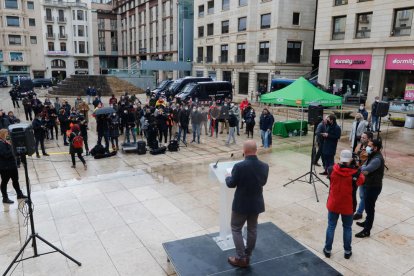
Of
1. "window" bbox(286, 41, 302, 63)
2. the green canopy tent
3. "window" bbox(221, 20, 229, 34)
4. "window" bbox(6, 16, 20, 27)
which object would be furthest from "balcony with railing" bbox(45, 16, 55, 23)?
the green canopy tent

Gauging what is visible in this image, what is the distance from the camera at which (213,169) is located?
5.84 meters

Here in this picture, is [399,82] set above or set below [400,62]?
below

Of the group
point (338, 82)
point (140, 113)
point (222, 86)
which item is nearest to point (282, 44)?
point (338, 82)

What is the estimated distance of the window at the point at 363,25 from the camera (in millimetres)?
28469

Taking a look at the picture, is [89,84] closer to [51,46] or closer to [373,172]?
[51,46]

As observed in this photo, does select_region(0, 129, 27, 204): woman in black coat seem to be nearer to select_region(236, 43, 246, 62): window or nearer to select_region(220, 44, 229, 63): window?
select_region(236, 43, 246, 62): window

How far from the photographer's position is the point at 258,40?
40.4m

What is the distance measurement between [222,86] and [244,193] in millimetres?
24179

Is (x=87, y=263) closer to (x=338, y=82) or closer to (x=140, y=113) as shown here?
(x=140, y=113)

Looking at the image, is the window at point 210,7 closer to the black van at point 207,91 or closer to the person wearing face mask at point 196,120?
the black van at point 207,91

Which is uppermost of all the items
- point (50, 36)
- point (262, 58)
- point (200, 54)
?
point (50, 36)

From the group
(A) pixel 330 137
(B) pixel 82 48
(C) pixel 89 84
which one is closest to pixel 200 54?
(C) pixel 89 84

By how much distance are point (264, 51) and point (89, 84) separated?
853 inches

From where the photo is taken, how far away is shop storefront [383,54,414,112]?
25.6 m
